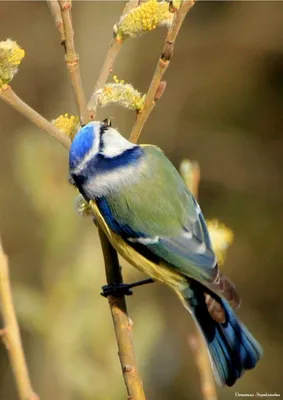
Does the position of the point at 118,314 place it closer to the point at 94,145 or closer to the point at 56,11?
the point at 94,145

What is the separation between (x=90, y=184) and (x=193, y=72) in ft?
11.5

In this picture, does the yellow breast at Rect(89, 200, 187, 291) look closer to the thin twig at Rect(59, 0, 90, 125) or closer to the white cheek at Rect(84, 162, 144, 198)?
the white cheek at Rect(84, 162, 144, 198)

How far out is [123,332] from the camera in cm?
109

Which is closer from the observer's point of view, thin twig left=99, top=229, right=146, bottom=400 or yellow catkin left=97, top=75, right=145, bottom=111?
thin twig left=99, top=229, right=146, bottom=400

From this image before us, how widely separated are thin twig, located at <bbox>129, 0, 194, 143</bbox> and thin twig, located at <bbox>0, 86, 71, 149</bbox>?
4.9 inches

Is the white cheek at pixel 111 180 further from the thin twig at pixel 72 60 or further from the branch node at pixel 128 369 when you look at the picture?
the branch node at pixel 128 369

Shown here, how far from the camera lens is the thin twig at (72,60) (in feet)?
3.55

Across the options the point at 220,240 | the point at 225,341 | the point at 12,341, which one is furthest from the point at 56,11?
the point at 225,341

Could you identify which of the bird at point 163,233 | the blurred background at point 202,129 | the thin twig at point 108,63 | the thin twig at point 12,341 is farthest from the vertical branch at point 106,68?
the blurred background at point 202,129

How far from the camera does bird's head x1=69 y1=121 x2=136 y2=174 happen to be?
4.14 ft

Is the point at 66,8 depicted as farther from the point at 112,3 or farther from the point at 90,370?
the point at 112,3

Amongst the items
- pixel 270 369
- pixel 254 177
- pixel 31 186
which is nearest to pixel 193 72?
pixel 254 177

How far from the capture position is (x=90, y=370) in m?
1.67

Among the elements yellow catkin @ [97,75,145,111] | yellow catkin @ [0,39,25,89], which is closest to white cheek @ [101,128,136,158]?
yellow catkin @ [97,75,145,111]
